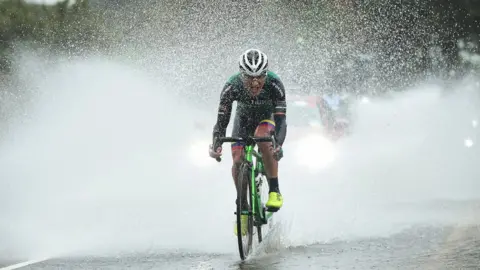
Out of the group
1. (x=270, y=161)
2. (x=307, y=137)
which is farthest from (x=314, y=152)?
(x=270, y=161)

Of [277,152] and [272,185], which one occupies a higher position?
[277,152]

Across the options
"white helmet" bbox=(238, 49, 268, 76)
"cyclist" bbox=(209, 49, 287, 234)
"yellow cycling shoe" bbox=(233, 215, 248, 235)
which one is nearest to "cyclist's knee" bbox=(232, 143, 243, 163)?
"cyclist" bbox=(209, 49, 287, 234)

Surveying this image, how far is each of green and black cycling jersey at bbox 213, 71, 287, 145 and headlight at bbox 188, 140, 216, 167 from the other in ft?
20.7

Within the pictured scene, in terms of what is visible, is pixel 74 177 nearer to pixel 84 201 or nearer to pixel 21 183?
pixel 21 183

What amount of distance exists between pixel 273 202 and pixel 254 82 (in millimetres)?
1214

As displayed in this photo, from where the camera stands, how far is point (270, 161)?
9.98m

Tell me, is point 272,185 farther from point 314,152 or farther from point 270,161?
point 314,152

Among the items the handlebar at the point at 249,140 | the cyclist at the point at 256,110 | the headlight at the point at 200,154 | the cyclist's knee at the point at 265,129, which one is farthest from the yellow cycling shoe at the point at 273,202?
the headlight at the point at 200,154

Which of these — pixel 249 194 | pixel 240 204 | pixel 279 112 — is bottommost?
pixel 240 204

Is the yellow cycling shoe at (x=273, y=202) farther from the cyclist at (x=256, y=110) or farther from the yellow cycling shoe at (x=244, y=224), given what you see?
the yellow cycling shoe at (x=244, y=224)

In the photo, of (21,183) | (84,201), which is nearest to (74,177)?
(21,183)

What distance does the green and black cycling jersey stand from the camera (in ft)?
31.8

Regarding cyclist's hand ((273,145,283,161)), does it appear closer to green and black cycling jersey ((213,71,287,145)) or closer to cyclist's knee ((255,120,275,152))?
green and black cycling jersey ((213,71,287,145))

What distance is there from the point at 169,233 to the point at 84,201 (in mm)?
4054
